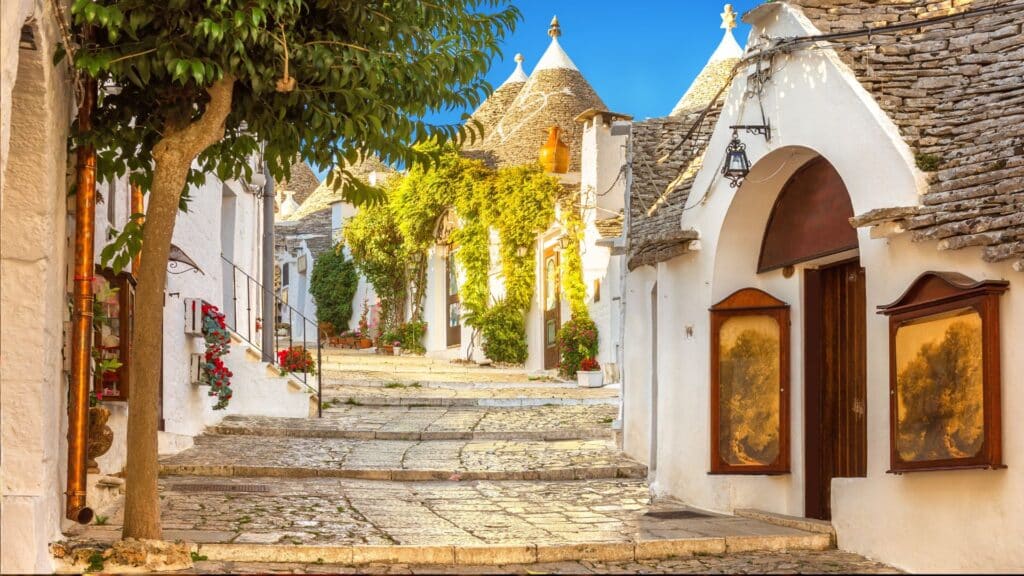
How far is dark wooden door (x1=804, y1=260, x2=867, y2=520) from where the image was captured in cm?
1023

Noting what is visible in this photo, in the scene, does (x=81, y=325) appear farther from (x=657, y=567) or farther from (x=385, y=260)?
(x=385, y=260)

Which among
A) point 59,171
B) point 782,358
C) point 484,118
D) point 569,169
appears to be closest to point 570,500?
point 782,358

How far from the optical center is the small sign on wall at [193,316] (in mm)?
13898

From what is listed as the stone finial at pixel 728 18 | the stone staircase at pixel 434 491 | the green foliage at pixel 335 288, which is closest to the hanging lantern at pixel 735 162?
the stone staircase at pixel 434 491

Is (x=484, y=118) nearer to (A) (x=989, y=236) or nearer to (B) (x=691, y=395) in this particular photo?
(B) (x=691, y=395)

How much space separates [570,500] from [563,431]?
4.22m

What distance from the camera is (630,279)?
14.3 m

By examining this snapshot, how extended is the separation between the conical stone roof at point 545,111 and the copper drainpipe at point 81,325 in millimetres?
18162

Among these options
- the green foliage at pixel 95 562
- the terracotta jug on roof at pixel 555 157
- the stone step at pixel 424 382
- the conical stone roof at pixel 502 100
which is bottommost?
the green foliage at pixel 95 562

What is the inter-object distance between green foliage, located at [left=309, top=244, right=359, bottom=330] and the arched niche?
26.0 m

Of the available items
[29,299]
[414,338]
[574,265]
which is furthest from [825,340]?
[414,338]

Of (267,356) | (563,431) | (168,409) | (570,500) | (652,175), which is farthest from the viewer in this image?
(267,356)

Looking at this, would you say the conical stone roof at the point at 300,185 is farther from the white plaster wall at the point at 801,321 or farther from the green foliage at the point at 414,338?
the white plaster wall at the point at 801,321

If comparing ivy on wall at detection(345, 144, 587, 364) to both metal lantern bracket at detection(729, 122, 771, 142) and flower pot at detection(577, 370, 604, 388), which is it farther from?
metal lantern bracket at detection(729, 122, 771, 142)
